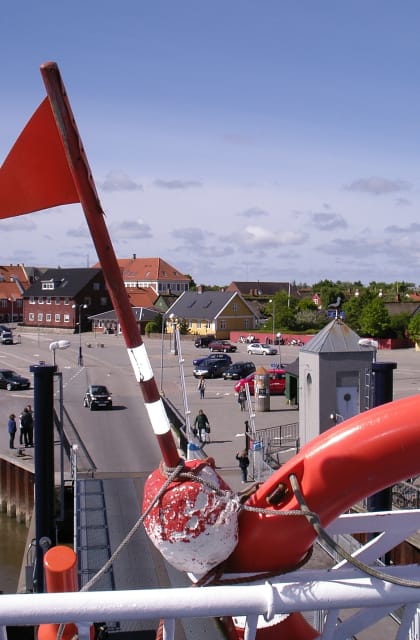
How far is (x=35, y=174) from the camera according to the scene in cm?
510

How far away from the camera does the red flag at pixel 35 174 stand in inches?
197

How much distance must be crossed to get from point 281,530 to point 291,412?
25700mm

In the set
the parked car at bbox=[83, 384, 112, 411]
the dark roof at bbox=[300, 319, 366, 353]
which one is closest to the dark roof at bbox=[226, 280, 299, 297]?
the parked car at bbox=[83, 384, 112, 411]

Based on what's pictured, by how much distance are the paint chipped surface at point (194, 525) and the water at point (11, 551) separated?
12731 mm

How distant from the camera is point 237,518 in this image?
5.24m

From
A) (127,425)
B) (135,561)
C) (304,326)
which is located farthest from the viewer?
(304,326)

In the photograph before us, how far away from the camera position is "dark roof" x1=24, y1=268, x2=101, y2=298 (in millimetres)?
84562

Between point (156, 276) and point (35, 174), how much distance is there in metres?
100

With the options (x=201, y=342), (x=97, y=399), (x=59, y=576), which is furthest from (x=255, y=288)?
(x=59, y=576)

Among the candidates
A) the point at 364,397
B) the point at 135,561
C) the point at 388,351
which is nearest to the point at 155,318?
the point at 388,351

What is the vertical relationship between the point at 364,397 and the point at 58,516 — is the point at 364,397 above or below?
above

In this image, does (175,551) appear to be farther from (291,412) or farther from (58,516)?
(291,412)

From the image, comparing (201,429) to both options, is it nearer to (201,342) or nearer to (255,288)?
(201,342)

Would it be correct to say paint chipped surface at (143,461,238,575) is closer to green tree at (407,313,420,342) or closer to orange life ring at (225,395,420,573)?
orange life ring at (225,395,420,573)
